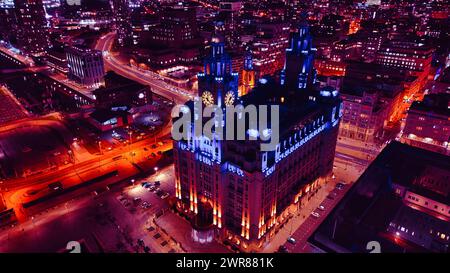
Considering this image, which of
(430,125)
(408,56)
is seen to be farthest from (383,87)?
(408,56)

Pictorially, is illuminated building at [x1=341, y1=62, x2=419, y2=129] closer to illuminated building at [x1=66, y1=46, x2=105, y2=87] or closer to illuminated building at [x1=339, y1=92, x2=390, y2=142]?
illuminated building at [x1=339, y1=92, x2=390, y2=142]

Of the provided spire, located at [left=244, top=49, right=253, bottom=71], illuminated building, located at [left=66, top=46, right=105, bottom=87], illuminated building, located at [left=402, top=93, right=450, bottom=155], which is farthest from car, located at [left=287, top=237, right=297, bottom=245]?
illuminated building, located at [left=66, top=46, right=105, bottom=87]

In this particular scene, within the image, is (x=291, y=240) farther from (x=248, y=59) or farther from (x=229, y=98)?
(x=248, y=59)

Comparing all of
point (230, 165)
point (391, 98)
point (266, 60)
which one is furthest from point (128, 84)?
point (391, 98)

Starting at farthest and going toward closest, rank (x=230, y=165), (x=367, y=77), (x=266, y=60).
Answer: (x=266, y=60) < (x=367, y=77) < (x=230, y=165)
